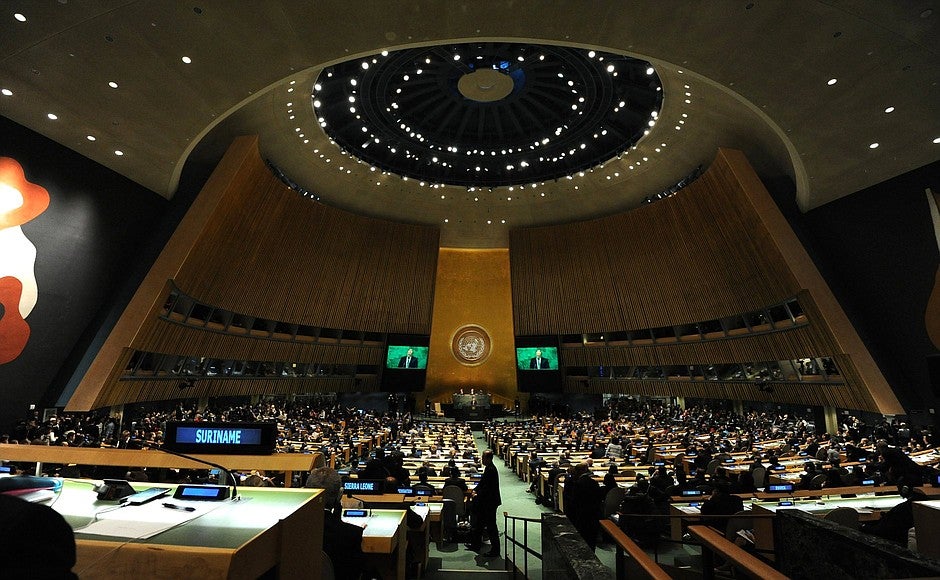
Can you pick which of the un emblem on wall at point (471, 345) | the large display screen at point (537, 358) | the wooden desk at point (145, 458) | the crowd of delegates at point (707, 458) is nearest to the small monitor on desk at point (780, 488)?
the crowd of delegates at point (707, 458)

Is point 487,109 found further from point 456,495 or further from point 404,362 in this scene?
point 456,495

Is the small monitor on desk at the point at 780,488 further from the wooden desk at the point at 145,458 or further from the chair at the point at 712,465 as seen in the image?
the wooden desk at the point at 145,458

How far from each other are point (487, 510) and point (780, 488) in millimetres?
4275

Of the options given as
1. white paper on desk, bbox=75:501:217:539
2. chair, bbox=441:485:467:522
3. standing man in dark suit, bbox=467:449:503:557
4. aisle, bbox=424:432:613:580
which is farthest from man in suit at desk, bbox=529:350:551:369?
white paper on desk, bbox=75:501:217:539

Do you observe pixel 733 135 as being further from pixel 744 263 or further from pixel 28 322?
pixel 28 322

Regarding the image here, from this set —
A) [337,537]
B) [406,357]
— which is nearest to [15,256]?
[337,537]

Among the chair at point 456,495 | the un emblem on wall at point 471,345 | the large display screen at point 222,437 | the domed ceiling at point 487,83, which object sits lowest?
the chair at point 456,495

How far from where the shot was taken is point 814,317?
49.7 ft

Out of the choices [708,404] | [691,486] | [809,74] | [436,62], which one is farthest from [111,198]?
[708,404]

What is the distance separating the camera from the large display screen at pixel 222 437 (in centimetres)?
269

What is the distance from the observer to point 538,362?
86.6 feet

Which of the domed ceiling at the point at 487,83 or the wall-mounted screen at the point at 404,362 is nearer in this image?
the domed ceiling at the point at 487,83

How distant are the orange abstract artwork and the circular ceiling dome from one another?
326 inches

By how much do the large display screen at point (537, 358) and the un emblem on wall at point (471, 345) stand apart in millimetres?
4033
